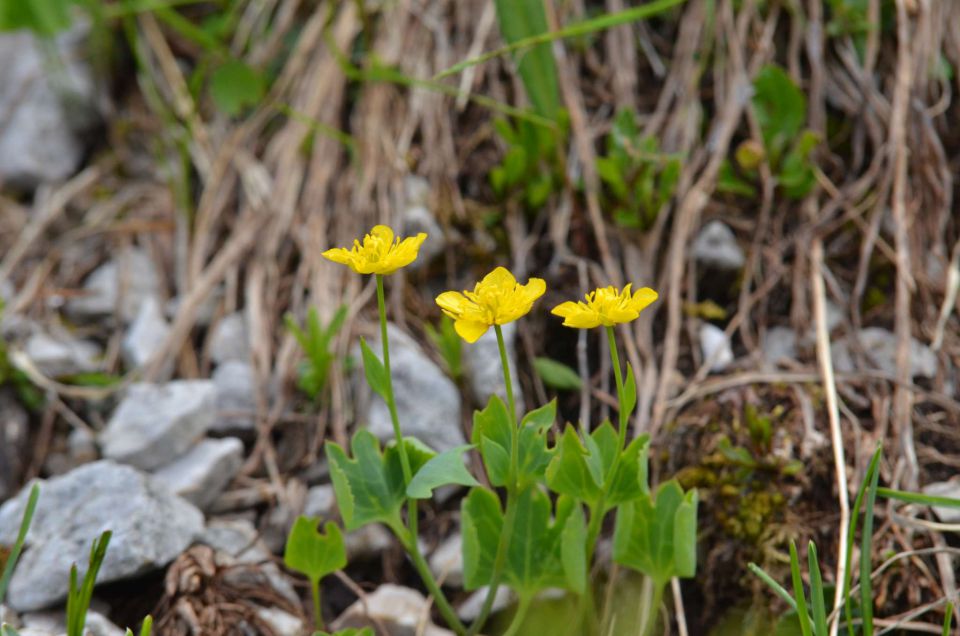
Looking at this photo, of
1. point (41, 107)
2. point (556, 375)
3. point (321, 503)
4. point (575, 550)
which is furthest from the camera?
point (41, 107)

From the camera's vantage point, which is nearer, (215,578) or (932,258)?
(215,578)

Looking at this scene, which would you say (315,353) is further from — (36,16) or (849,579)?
(36,16)

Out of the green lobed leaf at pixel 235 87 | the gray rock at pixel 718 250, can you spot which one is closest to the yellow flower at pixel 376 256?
the gray rock at pixel 718 250

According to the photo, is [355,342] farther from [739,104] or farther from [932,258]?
[932,258]

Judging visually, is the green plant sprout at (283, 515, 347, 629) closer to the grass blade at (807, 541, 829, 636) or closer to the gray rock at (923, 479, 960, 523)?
the grass blade at (807, 541, 829, 636)

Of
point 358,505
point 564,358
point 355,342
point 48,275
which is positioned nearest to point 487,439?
point 358,505

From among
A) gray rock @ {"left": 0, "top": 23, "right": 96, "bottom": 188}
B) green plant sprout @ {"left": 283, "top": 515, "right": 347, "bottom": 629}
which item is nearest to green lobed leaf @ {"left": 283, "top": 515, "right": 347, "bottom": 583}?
green plant sprout @ {"left": 283, "top": 515, "right": 347, "bottom": 629}

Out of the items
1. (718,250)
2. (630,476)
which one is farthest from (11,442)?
(718,250)
